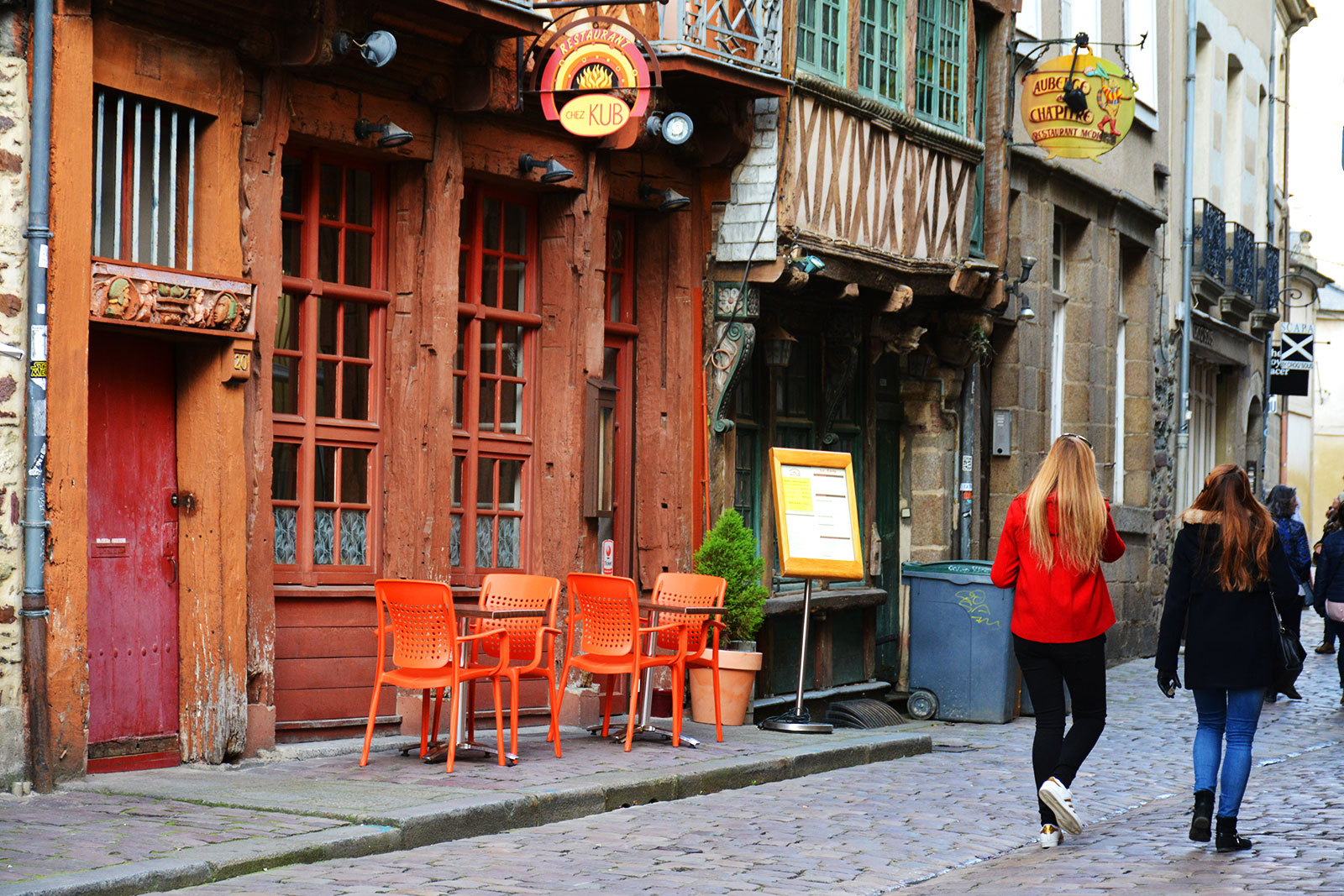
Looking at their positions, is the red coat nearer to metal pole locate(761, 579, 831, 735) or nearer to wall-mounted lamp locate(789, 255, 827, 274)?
metal pole locate(761, 579, 831, 735)

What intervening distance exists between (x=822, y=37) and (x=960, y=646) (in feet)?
15.0

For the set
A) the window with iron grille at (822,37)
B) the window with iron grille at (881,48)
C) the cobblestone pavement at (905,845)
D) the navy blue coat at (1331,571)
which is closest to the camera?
the cobblestone pavement at (905,845)

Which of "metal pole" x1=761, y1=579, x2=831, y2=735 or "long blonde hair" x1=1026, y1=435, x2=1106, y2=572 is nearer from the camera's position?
"long blonde hair" x1=1026, y1=435, x2=1106, y2=572

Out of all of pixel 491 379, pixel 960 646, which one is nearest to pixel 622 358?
pixel 491 379

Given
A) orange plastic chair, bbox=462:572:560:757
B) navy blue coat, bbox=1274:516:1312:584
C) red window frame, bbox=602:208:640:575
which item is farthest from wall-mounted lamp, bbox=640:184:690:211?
navy blue coat, bbox=1274:516:1312:584

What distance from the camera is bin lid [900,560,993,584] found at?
1329 centimetres

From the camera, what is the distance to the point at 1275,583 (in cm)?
756

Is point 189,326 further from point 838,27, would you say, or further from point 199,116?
point 838,27

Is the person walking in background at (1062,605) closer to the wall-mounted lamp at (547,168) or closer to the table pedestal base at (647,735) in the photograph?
the table pedestal base at (647,735)

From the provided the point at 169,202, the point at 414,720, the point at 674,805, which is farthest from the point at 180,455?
the point at 674,805

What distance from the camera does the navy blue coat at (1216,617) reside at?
746cm

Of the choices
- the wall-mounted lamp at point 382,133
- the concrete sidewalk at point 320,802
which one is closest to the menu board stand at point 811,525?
the concrete sidewalk at point 320,802

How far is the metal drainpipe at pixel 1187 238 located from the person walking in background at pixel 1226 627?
548 inches

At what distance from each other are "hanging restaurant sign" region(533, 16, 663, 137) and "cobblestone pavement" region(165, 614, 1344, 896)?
13.1 feet
